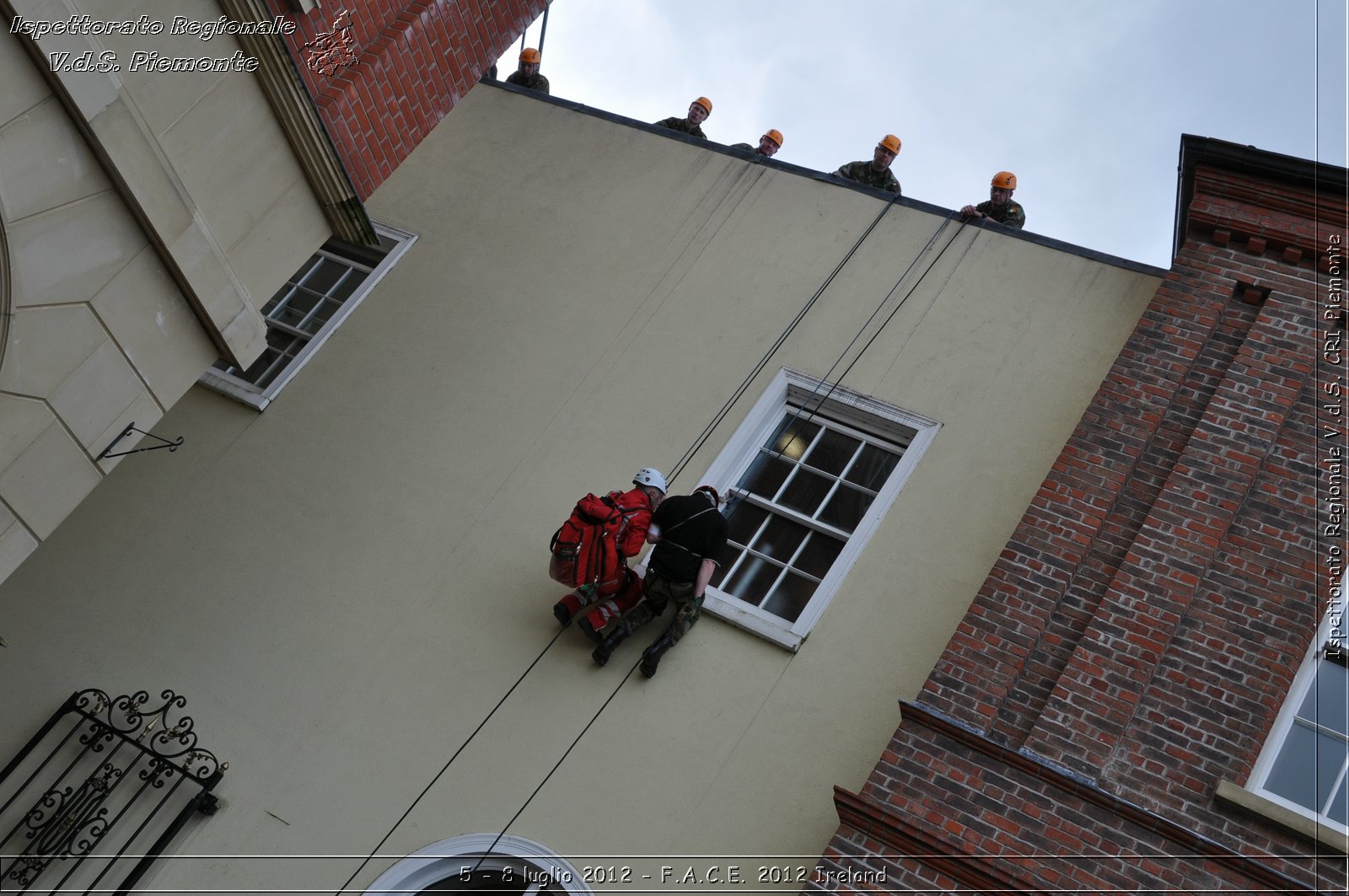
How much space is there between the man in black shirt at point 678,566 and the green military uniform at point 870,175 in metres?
4.86

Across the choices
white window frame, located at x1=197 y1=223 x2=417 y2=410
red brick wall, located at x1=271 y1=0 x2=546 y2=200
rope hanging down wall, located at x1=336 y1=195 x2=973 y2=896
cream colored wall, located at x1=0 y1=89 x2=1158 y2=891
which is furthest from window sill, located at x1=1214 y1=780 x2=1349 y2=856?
white window frame, located at x1=197 y1=223 x2=417 y2=410

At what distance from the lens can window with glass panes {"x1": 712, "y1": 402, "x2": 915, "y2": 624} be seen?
933cm

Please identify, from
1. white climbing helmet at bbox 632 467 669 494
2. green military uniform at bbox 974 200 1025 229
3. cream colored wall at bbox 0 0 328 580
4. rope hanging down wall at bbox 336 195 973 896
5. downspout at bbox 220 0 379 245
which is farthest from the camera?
green military uniform at bbox 974 200 1025 229

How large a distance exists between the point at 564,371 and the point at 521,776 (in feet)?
12.1

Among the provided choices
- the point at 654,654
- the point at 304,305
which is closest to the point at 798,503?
the point at 654,654

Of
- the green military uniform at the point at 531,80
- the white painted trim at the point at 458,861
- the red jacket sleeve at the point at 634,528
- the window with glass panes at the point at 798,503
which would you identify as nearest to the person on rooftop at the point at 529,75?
the green military uniform at the point at 531,80

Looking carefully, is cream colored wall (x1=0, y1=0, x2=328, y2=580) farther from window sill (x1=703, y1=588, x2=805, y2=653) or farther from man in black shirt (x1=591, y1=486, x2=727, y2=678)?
window sill (x1=703, y1=588, x2=805, y2=653)

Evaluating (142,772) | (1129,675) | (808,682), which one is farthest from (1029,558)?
(142,772)

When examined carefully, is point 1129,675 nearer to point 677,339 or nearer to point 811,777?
point 811,777

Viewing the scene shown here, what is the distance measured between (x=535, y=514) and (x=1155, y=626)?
15.6 feet

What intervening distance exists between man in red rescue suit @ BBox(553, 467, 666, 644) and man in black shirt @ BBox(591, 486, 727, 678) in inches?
4.5

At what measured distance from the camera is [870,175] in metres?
12.4

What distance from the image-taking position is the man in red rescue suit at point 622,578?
29.0 feet

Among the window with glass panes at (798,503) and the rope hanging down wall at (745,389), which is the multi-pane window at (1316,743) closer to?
the window with glass panes at (798,503)
